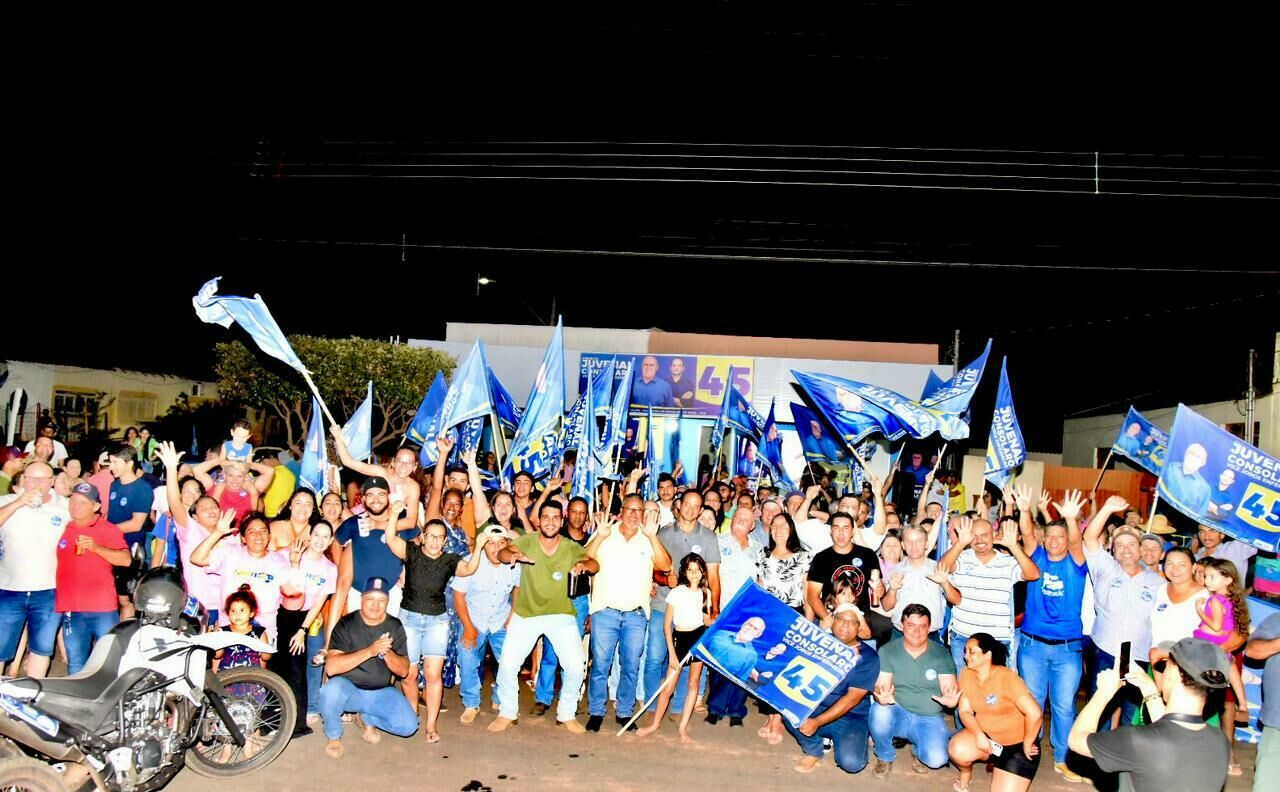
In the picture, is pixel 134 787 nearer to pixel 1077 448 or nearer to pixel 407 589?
pixel 407 589

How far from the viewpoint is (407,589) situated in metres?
7.36

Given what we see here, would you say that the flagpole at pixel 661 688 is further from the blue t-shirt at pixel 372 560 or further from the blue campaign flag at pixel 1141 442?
the blue campaign flag at pixel 1141 442

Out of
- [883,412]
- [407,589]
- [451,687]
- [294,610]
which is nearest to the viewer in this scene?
[294,610]

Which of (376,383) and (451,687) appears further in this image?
(376,383)

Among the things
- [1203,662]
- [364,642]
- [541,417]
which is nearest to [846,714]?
[1203,662]

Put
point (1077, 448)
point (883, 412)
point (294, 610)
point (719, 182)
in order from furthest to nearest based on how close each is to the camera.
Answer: point (1077, 448), point (719, 182), point (883, 412), point (294, 610)

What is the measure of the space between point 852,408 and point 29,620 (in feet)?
28.3

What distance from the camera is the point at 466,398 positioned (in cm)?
1051

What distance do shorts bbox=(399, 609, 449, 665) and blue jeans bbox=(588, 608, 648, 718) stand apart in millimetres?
1284

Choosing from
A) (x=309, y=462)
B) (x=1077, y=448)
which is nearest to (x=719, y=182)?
(x=309, y=462)

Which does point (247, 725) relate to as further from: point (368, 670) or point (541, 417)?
point (541, 417)

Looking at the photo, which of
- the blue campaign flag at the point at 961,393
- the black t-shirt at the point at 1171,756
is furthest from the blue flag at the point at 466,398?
the black t-shirt at the point at 1171,756

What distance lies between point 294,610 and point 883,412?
7.09 m

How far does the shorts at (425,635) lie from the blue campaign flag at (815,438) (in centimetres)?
813
